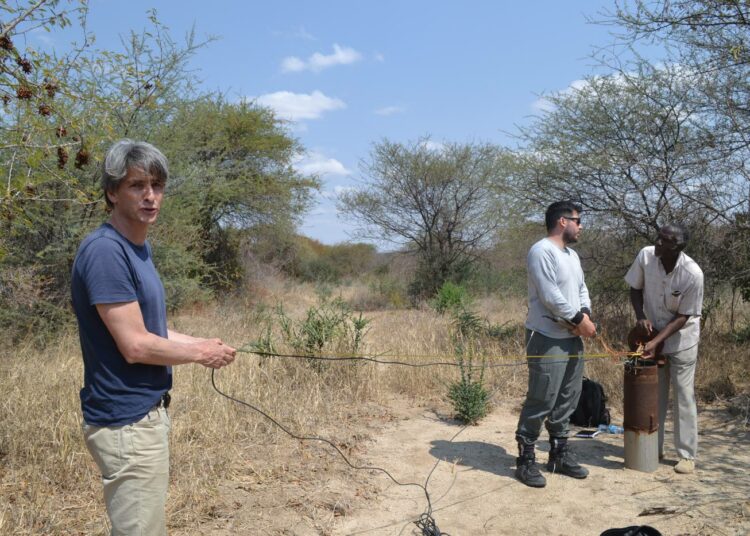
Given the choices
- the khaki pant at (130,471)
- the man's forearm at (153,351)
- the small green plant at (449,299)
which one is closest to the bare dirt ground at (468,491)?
the khaki pant at (130,471)

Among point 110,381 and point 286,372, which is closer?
point 110,381

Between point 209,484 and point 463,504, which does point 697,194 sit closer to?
point 463,504

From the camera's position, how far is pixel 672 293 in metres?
4.44

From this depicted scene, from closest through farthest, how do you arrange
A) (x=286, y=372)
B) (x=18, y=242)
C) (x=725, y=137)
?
(x=286, y=372) < (x=725, y=137) < (x=18, y=242)

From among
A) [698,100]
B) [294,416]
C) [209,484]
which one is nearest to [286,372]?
[294,416]

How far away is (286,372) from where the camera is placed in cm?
635

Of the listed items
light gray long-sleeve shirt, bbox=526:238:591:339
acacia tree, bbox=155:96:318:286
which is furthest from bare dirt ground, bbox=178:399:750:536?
acacia tree, bbox=155:96:318:286

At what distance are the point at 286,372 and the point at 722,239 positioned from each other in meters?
5.24

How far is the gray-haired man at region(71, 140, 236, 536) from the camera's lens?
209 cm

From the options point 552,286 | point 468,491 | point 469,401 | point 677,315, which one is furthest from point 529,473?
point 677,315

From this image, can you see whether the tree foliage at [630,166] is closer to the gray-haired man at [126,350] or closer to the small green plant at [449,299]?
the small green plant at [449,299]

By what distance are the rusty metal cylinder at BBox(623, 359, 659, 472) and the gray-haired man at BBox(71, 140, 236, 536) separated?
11.2ft

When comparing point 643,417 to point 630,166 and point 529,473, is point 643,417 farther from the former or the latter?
point 630,166

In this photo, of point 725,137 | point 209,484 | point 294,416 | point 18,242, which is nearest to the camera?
point 209,484
